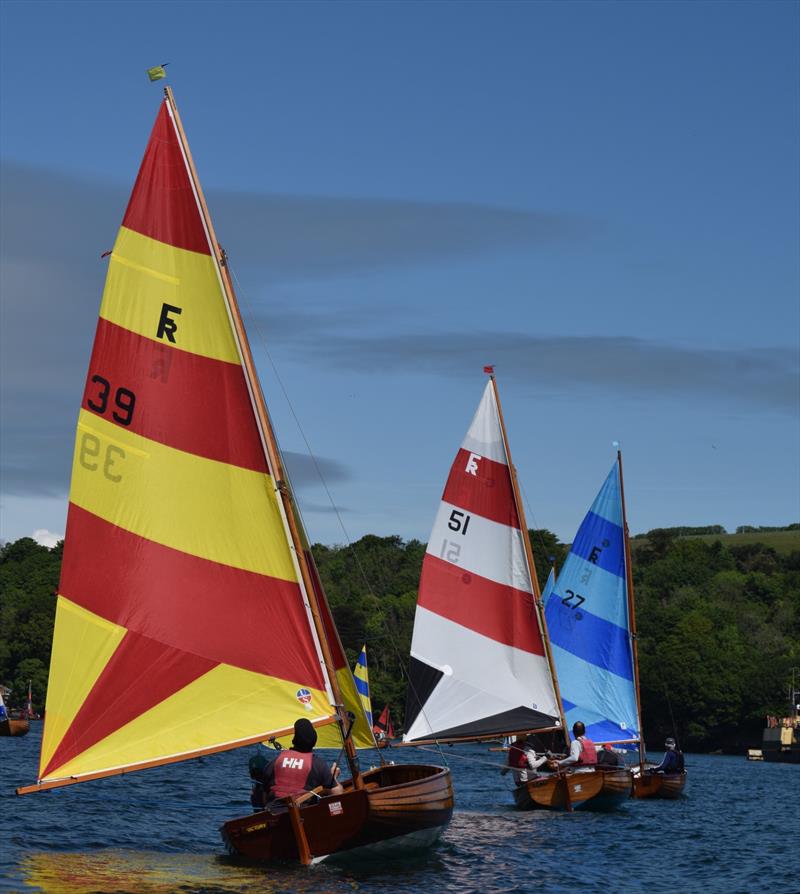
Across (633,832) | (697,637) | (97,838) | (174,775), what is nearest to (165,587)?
(97,838)

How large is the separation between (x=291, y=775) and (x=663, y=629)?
11718 cm

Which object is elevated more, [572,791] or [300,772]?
[300,772]

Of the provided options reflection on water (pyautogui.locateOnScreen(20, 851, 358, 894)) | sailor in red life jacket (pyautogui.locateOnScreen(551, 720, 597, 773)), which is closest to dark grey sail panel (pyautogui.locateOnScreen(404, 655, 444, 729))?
sailor in red life jacket (pyautogui.locateOnScreen(551, 720, 597, 773))

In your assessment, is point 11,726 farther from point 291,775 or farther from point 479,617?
point 291,775

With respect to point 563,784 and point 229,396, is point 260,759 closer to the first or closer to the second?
point 229,396

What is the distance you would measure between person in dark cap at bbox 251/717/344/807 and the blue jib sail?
29.0 meters

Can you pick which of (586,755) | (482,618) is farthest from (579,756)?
(482,618)

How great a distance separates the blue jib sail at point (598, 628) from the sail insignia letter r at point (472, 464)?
1094cm

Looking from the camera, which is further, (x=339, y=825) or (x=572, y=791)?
(x=572, y=791)

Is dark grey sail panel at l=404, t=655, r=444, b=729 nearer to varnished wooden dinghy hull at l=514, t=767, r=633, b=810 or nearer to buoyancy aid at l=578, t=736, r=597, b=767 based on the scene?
varnished wooden dinghy hull at l=514, t=767, r=633, b=810

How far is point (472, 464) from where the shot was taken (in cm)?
4347

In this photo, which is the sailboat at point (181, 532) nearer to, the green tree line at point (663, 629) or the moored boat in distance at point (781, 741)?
the moored boat in distance at point (781, 741)

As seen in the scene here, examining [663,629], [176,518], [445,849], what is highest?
[663,629]

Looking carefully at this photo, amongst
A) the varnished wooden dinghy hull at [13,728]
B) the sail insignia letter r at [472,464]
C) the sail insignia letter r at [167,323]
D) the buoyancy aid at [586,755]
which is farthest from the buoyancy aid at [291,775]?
the varnished wooden dinghy hull at [13,728]
